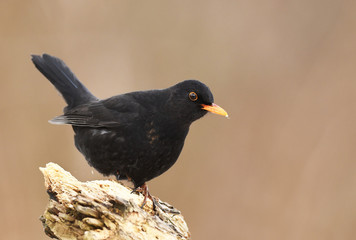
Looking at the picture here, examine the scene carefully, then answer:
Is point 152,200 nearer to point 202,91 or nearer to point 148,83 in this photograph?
point 202,91

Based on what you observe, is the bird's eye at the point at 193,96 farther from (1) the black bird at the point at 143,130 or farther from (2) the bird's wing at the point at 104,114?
(2) the bird's wing at the point at 104,114

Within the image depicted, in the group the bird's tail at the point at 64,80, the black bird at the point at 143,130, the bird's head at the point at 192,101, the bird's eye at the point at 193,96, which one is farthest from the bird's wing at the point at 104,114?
the bird's eye at the point at 193,96

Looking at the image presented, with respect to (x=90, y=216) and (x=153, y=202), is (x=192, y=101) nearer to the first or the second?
(x=153, y=202)

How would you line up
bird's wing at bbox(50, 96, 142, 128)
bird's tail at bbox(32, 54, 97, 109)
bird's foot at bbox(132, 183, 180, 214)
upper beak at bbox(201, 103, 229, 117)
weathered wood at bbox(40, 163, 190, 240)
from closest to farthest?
weathered wood at bbox(40, 163, 190, 240), upper beak at bbox(201, 103, 229, 117), bird's wing at bbox(50, 96, 142, 128), bird's foot at bbox(132, 183, 180, 214), bird's tail at bbox(32, 54, 97, 109)

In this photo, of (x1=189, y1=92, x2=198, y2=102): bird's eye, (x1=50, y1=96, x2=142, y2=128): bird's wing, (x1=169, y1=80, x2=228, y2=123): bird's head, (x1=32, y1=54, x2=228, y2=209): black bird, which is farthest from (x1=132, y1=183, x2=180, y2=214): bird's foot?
(x1=189, y1=92, x2=198, y2=102): bird's eye

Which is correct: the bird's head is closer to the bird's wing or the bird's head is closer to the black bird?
the black bird

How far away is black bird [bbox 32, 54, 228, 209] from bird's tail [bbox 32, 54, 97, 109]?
44 cm

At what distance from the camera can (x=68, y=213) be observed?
3.66 meters

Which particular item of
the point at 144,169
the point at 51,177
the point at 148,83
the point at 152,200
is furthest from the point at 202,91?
the point at 148,83

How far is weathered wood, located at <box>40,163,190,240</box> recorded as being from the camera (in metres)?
3.58

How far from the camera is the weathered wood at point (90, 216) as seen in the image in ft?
11.8

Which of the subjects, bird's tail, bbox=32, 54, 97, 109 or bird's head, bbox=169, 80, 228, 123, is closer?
bird's head, bbox=169, 80, 228, 123

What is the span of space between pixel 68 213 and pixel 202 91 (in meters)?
1.47

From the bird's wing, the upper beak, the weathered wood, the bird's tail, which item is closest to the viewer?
the weathered wood
